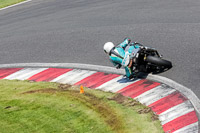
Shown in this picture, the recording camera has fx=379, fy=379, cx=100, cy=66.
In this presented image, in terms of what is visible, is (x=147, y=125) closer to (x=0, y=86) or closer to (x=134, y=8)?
(x=0, y=86)

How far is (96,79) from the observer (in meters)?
12.1

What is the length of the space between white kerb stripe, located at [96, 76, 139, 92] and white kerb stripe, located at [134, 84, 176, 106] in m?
0.99

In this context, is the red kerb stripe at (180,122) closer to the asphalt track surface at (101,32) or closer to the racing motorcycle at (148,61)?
the asphalt track surface at (101,32)

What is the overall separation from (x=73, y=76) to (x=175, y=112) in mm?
4577

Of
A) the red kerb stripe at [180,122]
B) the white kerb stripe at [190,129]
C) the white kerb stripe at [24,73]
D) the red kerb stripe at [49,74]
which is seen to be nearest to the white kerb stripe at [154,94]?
the red kerb stripe at [180,122]

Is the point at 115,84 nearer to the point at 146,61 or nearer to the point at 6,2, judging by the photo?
the point at 146,61

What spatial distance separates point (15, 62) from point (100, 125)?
7.02 m

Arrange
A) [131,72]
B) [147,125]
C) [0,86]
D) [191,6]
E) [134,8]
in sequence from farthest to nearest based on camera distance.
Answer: [134,8], [191,6], [0,86], [131,72], [147,125]

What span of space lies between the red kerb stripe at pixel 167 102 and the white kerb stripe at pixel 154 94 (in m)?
0.17

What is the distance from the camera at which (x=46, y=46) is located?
15.8 m

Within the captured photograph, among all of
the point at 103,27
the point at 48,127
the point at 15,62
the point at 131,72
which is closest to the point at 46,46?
the point at 15,62

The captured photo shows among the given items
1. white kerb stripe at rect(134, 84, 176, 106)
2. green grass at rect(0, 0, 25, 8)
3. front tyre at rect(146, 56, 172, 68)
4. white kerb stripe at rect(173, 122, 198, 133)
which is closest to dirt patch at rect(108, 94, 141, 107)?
white kerb stripe at rect(134, 84, 176, 106)

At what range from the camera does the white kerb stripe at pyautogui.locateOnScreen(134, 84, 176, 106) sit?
32.8 feet

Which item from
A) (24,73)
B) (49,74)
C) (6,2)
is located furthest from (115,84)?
(6,2)
